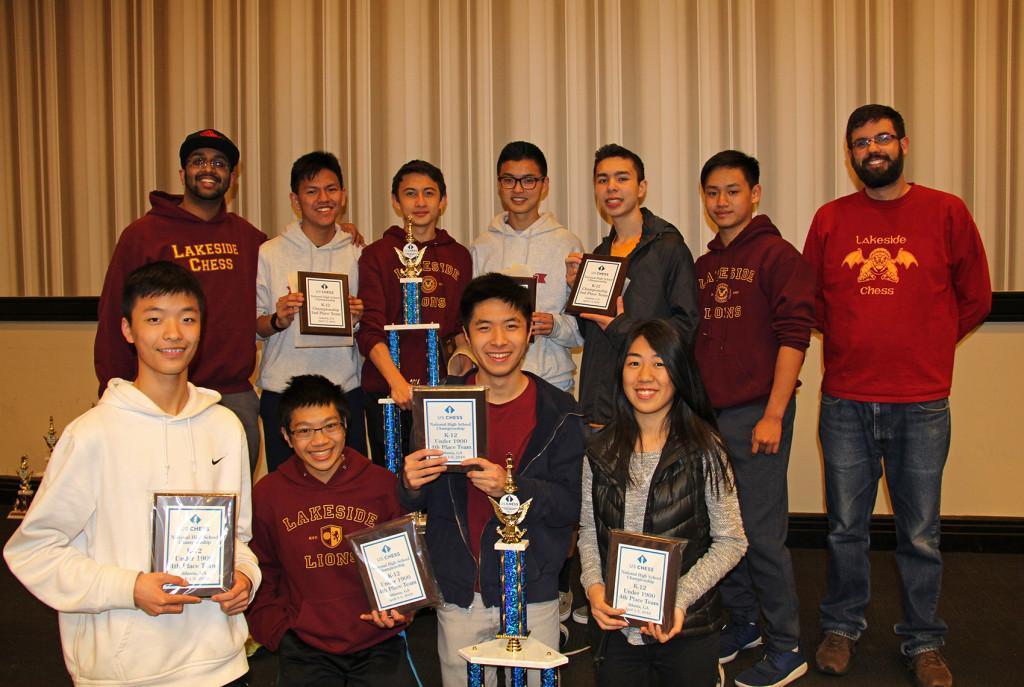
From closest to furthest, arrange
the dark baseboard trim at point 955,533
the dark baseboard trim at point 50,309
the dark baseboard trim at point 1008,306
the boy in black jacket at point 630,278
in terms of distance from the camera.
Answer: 1. the boy in black jacket at point 630,278
2. the dark baseboard trim at point 1008,306
3. the dark baseboard trim at point 955,533
4. the dark baseboard trim at point 50,309

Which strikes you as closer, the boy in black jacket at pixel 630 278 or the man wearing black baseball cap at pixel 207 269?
the boy in black jacket at pixel 630 278

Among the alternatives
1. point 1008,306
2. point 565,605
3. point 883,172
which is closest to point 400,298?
point 565,605

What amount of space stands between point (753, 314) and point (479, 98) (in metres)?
2.64

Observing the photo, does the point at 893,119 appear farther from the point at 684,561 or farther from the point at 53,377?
the point at 53,377

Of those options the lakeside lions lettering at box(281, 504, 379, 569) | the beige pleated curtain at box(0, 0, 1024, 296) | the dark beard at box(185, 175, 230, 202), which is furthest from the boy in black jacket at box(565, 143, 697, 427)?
the beige pleated curtain at box(0, 0, 1024, 296)

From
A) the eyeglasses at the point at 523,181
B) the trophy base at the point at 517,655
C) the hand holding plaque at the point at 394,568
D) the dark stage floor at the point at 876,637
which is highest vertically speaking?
the eyeglasses at the point at 523,181

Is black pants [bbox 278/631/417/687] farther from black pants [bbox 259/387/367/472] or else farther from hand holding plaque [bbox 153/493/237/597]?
black pants [bbox 259/387/367/472]

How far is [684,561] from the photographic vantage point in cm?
240

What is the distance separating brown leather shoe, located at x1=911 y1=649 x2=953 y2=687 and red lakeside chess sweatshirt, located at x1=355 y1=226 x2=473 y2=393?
7.01 feet

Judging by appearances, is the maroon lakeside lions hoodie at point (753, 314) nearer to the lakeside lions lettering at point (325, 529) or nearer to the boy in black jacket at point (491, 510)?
the boy in black jacket at point (491, 510)

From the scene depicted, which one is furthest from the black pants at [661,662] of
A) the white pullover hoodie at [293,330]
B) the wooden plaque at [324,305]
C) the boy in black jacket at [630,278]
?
the white pullover hoodie at [293,330]

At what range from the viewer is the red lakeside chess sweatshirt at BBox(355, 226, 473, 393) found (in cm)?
367

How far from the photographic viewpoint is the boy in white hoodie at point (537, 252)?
366 cm

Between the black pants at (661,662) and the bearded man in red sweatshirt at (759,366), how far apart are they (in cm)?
99
